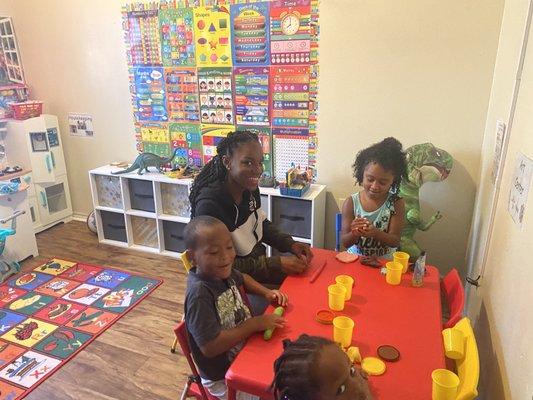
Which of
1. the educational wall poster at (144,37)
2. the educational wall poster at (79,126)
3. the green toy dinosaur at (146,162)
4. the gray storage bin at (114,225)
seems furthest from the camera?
the educational wall poster at (79,126)

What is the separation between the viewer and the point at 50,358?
2223mm

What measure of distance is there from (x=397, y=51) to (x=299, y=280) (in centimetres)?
176

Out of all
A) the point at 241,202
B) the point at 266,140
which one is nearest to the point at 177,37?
the point at 266,140

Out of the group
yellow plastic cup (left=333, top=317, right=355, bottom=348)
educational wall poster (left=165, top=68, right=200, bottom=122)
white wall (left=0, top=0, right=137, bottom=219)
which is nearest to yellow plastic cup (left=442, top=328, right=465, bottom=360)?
yellow plastic cup (left=333, top=317, right=355, bottom=348)

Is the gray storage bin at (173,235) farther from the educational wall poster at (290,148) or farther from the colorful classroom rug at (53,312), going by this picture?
the educational wall poster at (290,148)

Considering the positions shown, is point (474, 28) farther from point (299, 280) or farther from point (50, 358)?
point (50, 358)

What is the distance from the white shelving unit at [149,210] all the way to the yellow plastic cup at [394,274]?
4.59 feet

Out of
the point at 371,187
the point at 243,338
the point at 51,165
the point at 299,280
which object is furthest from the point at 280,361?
the point at 51,165

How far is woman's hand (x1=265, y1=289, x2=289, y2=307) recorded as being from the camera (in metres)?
1.39

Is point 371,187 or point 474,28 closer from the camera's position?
point 371,187

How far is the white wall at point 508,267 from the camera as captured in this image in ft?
3.57

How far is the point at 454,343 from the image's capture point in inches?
46.4

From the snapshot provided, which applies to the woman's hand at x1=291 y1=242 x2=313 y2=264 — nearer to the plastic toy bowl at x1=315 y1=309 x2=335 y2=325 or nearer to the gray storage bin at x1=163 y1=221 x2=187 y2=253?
the plastic toy bowl at x1=315 y1=309 x2=335 y2=325

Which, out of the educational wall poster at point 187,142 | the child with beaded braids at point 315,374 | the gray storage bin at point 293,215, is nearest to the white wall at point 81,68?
the educational wall poster at point 187,142
